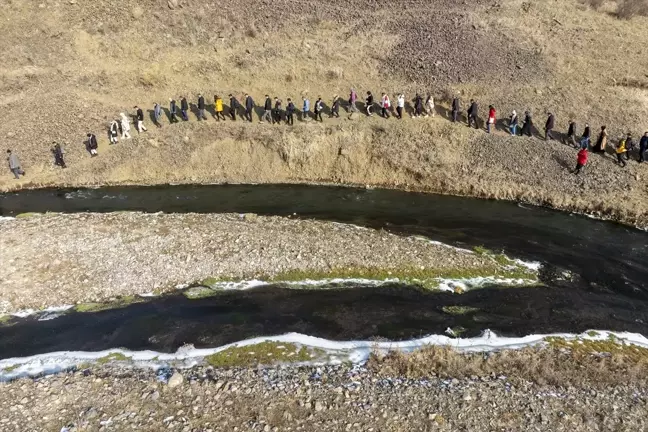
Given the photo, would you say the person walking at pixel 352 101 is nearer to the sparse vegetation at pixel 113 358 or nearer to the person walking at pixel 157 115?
the person walking at pixel 157 115

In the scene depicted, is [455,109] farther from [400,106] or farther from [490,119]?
[400,106]

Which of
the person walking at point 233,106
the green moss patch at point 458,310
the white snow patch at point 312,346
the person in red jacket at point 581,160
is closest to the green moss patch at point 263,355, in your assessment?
the white snow patch at point 312,346

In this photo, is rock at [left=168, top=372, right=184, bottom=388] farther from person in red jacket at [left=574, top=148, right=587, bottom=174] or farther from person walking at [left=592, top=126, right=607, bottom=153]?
person walking at [left=592, top=126, right=607, bottom=153]

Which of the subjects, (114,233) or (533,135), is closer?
(114,233)

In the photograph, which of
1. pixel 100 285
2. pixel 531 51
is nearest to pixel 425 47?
pixel 531 51

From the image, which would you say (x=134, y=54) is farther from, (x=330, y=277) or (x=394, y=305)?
(x=394, y=305)

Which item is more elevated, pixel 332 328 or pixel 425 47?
pixel 425 47

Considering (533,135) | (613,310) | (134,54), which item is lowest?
(613,310)

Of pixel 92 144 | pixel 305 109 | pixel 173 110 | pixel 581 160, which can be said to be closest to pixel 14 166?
pixel 92 144
